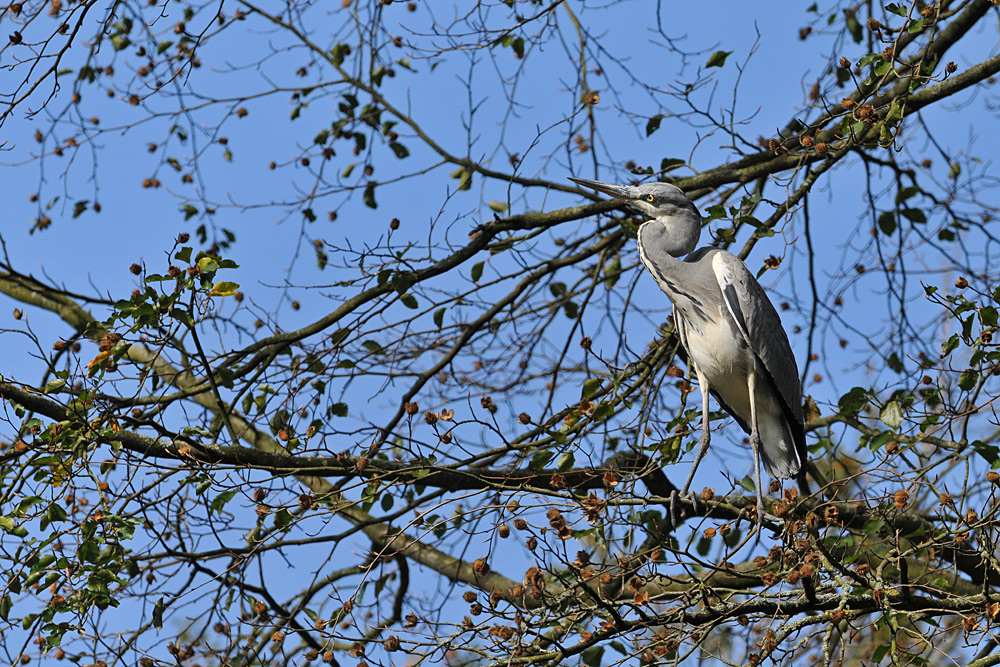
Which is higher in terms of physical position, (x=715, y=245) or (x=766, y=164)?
(x=766, y=164)

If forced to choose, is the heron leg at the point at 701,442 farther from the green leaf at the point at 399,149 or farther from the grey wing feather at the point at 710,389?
the green leaf at the point at 399,149

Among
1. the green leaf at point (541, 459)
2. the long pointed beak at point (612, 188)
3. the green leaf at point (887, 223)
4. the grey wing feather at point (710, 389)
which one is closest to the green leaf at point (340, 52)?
the long pointed beak at point (612, 188)

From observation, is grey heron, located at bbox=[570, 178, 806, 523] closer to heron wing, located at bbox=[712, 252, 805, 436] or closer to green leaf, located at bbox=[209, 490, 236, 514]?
heron wing, located at bbox=[712, 252, 805, 436]

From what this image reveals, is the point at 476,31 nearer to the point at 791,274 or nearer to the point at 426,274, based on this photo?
the point at 426,274

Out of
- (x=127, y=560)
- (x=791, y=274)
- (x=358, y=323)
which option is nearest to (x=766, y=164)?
(x=791, y=274)

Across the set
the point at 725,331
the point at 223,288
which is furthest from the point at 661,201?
the point at 223,288

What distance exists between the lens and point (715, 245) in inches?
172

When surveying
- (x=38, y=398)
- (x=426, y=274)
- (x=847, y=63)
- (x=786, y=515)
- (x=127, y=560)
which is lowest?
(x=786, y=515)

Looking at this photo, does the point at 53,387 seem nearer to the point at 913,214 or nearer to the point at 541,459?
the point at 541,459

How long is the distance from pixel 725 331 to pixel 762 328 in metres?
0.18

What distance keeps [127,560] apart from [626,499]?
1.74 metres

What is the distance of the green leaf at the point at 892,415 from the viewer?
150 inches

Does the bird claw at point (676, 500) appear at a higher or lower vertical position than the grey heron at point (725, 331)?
lower

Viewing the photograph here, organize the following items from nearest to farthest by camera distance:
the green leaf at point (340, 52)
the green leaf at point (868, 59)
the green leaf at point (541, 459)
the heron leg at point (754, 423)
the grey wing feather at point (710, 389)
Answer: the green leaf at point (541, 459) → the green leaf at point (868, 59) → the heron leg at point (754, 423) → the grey wing feather at point (710, 389) → the green leaf at point (340, 52)
